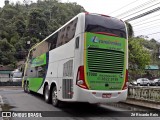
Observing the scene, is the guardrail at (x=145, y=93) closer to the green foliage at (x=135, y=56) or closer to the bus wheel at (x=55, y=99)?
the bus wheel at (x=55, y=99)

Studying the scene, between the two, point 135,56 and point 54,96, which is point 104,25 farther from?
point 135,56

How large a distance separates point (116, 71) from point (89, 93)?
1563 mm

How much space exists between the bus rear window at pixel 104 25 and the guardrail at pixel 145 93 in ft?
10.4

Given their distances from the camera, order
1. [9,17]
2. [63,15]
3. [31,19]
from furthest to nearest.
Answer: [9,17]
[63,15]
[31,19]

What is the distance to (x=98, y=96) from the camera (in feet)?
31.2

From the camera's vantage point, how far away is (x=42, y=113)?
999 cm

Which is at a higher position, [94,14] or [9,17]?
[9,17]

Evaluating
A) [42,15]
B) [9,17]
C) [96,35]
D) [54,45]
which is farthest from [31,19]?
[96,35]

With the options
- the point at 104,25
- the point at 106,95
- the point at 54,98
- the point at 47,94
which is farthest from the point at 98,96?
the point at 47,94

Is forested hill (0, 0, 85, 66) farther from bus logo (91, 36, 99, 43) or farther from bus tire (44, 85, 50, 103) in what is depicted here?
bus logo (91, 36, 99, 43)

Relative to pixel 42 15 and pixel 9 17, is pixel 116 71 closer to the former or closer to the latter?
pixel 42 15

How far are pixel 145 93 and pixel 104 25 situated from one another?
4390 mm

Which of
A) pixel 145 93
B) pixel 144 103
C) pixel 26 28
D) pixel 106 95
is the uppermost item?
pixel 26 28

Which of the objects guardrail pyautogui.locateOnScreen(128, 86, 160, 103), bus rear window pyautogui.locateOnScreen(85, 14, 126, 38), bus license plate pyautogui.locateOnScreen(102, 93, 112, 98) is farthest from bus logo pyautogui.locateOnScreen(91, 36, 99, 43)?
guardrail pyautogui.locateOnScreen(128, 86, 160, 103)
